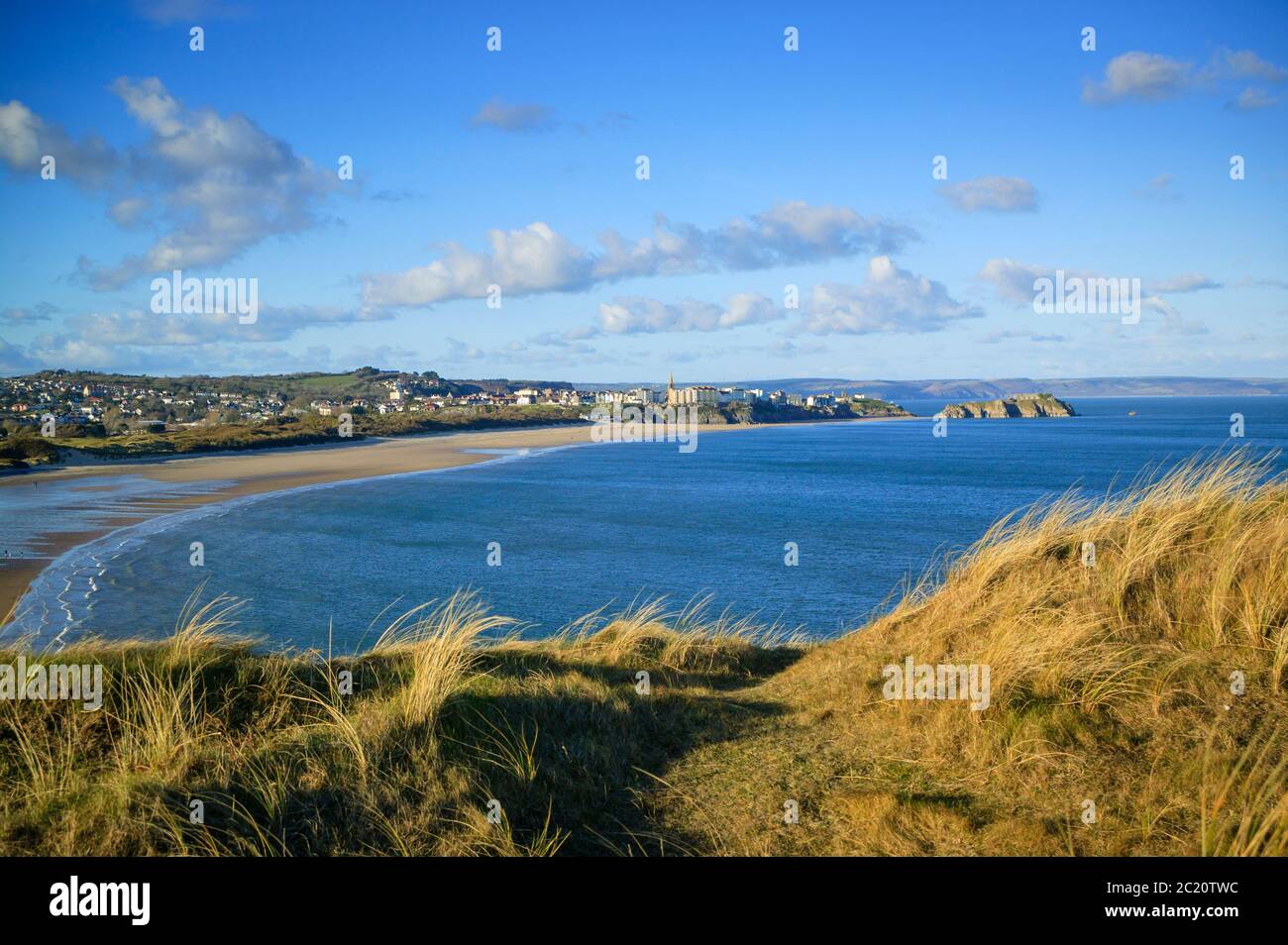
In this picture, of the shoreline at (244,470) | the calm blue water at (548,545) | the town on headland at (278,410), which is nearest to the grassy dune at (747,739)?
the calm blue water at (548,545)

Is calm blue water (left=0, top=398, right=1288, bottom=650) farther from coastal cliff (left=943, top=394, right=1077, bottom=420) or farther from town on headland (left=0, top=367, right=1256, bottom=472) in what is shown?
coastal cliff (left=943, top=394, right=1077, bottom=420)

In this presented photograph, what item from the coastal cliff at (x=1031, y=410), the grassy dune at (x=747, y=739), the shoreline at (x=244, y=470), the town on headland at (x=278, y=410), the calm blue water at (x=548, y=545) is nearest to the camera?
the grassy dune at (x=747, y=739)

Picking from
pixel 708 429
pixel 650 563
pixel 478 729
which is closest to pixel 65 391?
pixel 708 429

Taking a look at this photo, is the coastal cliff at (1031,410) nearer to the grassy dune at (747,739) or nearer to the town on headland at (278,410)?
the town on headland at (278,410)

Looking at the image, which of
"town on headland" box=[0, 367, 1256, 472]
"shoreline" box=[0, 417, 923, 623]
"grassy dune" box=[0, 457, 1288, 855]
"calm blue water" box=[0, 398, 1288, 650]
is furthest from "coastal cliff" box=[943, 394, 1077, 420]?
"grassy dune" box=[0, 457, 1288, 855]

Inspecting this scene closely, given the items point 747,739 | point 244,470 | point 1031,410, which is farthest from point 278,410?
point 1031,410

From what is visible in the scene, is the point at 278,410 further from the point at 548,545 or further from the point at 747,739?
the point at 747,739
